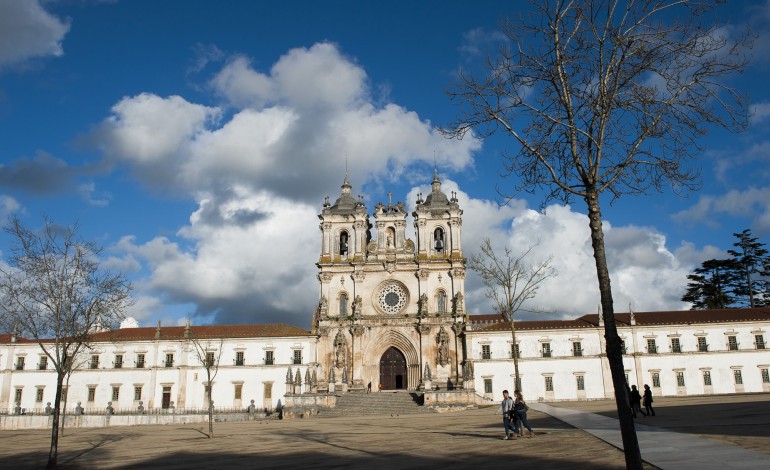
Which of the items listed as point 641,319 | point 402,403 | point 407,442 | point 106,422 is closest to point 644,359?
point 641,319

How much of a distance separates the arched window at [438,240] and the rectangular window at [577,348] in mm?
15051

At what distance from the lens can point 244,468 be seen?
1502 cm

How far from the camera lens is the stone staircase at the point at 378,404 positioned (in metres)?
43.8

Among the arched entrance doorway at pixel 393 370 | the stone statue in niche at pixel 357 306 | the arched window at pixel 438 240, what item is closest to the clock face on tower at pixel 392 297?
the stone statue in niche at pixel 357 306

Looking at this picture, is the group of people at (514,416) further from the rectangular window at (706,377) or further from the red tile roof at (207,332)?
the rectangular window at (706,377)

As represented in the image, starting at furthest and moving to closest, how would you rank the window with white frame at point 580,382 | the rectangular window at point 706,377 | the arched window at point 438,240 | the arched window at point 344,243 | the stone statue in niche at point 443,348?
the arched window at point 344,243, the arched window at point 438,240, the stone statue in niche at point 443,348, the window with white frame at point 580,382, the rectangular window at point 706,377

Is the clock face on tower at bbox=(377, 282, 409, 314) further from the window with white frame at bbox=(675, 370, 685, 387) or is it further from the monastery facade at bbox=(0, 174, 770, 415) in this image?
the window with white frame at bbox=(675, 370, 685, 387)

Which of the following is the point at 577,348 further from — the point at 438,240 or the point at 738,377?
the point at 438,240

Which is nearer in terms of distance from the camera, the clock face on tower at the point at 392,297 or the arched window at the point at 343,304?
the arched window at the point at 343,304

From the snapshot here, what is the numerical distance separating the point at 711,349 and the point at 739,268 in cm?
2644

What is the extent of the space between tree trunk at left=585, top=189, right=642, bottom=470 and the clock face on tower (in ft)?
152

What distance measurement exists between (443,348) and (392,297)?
286 inches

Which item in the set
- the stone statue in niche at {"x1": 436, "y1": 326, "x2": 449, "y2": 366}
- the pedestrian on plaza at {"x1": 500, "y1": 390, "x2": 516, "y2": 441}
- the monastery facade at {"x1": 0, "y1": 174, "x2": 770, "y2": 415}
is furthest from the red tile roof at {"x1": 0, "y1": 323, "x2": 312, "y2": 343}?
the pedestrian on plaza at {"x1": 500, "y1": 390, "x2": 516, "y2": 441}

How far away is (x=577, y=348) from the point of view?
53344 mm
